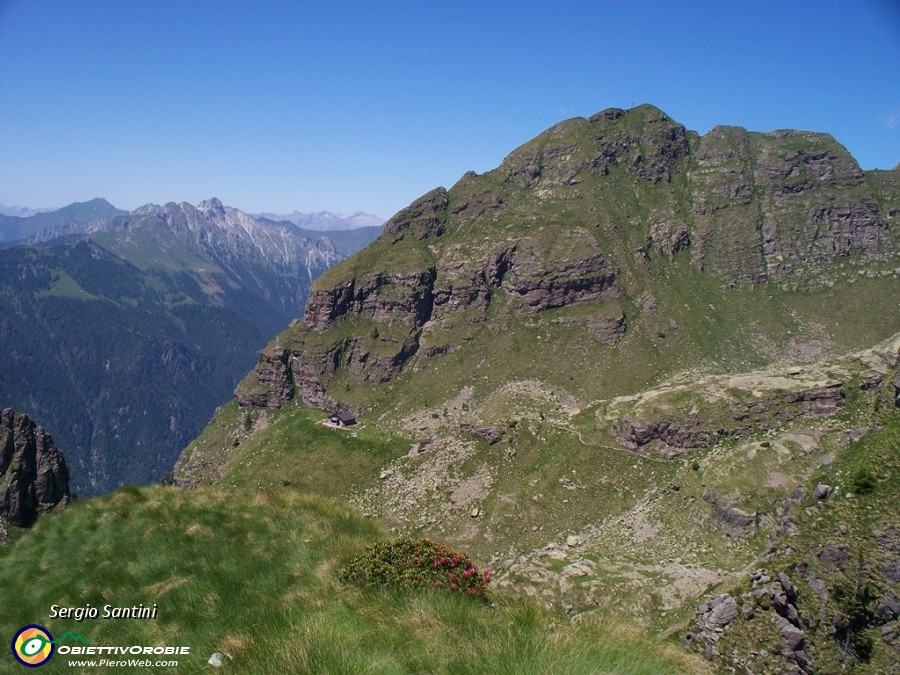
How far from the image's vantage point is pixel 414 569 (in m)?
12.5

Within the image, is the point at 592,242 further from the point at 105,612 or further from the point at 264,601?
the point at 105,612

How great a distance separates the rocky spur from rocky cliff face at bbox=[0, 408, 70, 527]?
6857 cm

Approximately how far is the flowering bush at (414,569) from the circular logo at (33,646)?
669 cm

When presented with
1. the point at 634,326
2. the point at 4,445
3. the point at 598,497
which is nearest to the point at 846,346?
the point at 634,326

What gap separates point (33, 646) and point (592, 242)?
417ft

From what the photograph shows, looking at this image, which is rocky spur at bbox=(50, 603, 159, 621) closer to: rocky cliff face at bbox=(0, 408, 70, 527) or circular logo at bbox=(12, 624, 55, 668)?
circular logo at bbox=(12, 624, 55, 668)

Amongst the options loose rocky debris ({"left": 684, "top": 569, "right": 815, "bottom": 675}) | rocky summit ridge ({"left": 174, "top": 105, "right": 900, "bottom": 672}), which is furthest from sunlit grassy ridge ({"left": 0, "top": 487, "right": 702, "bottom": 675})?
rocky summit ridge ({"left": 174, "top": 105, "right": 900, "bottom": 672})

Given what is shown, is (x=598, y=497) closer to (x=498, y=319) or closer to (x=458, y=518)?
(x=458, y=518)

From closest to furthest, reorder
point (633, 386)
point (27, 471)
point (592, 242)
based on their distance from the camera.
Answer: point (27, 471)
point (633, 386)
point (592, 242)

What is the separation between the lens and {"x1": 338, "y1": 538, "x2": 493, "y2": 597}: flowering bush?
39.6 feet

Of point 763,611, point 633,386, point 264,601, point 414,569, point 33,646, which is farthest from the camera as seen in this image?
point 633,386

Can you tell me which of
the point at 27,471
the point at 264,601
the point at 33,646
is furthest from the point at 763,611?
the point at 27,471

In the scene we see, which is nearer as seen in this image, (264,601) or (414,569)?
(264,601)

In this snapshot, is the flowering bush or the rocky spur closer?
the flowering bush
